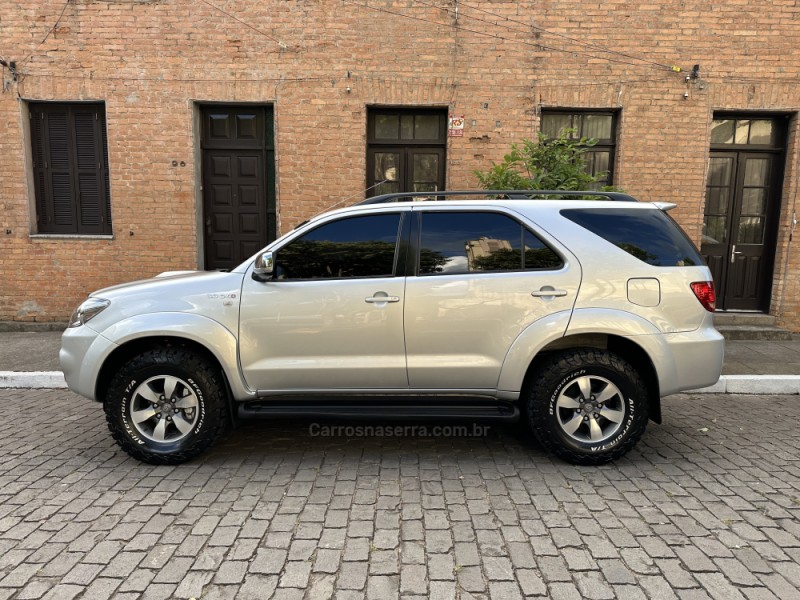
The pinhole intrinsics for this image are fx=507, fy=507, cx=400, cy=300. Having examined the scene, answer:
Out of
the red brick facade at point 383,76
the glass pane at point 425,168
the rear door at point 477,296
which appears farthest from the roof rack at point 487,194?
the glass pane at point 425,168

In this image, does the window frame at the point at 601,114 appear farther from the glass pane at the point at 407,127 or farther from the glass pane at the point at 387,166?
the glass pane at the point at 387,166

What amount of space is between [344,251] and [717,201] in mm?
7064

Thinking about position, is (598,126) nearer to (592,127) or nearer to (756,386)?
(592,127)

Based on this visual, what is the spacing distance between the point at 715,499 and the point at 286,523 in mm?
2702

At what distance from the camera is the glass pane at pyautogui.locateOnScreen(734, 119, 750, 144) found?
7.86 m

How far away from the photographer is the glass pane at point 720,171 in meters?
7.96

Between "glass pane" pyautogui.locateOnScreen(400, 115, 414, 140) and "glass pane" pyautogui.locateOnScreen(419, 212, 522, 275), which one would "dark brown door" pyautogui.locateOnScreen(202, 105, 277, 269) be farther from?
"glass pane" pyautogui.locateOnScreen(419, 212, 522, 275)

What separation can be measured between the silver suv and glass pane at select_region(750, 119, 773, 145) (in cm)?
579

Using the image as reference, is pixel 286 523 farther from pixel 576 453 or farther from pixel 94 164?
pixel 94 164

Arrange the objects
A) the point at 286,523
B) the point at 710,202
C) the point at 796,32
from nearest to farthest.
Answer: the point at 286,523
the point at 796,32
the point at 710,202

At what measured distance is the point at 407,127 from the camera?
7.94 metres

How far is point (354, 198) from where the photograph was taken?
773 centimetres

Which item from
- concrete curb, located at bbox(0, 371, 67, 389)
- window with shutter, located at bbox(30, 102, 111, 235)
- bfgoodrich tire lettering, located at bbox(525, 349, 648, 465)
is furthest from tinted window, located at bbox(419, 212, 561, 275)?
window with shutter, located at bbox(30, 102, 111, 235)

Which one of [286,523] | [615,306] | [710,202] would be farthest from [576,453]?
[710,202]
